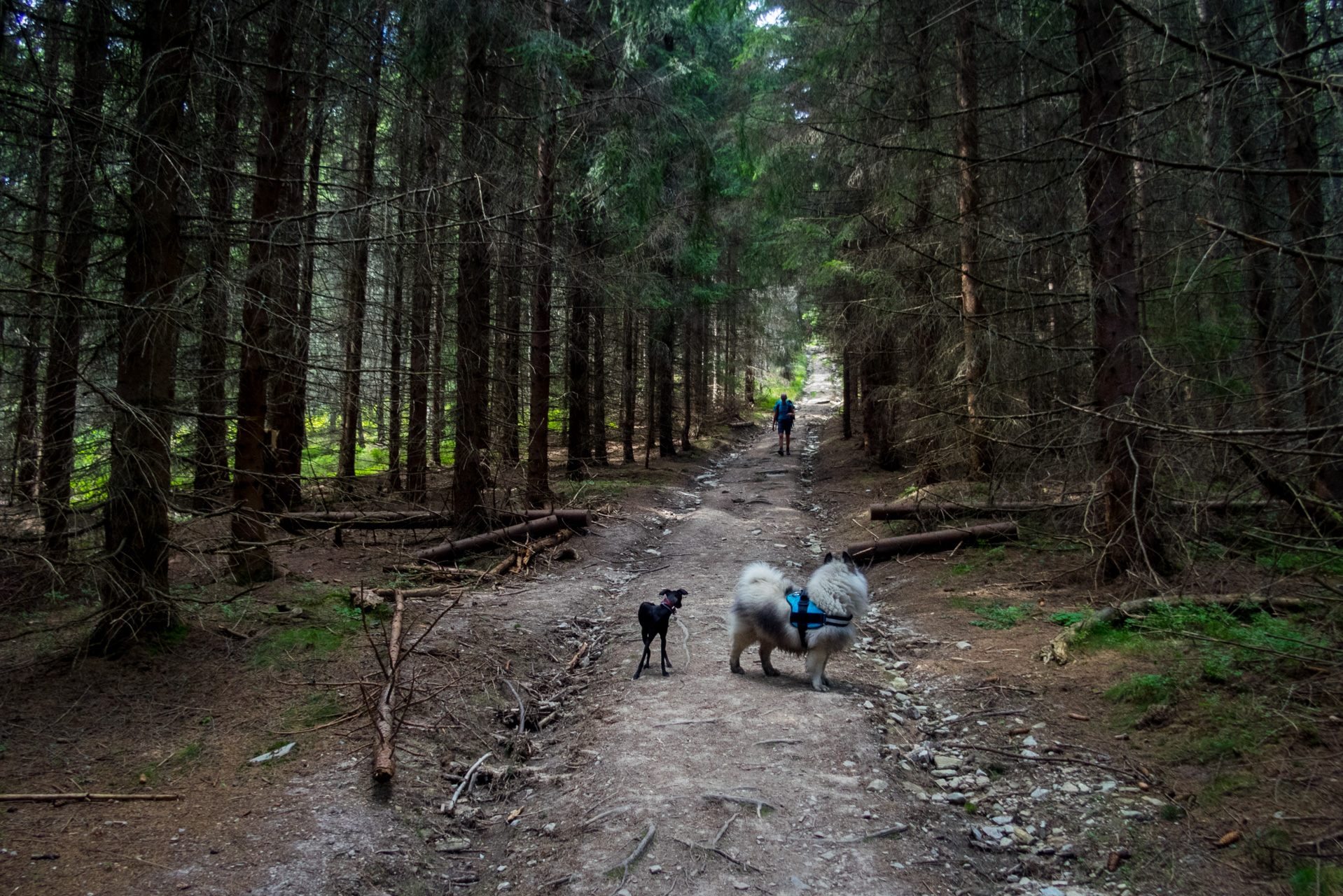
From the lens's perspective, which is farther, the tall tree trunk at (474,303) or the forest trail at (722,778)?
the tall tree trunk at (474,303)

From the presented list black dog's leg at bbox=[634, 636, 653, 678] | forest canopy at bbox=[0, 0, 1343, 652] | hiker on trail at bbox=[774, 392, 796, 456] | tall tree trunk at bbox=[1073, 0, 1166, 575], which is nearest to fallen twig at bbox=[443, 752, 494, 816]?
black dog's leg at bbox=[634, 636, 653, 678]

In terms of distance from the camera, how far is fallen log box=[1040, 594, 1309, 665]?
639 cm

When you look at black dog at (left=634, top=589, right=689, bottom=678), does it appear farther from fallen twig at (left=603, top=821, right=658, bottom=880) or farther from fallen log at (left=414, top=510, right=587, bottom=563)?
fallen log at (left=414, top=510, right=587, bottom=563)

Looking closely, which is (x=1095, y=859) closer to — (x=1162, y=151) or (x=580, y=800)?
(x=580, y=800)

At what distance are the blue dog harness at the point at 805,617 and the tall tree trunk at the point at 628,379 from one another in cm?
1583

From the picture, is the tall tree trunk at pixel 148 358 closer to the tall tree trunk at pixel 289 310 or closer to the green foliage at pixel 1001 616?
the tall tree trunk at pixel 289 310

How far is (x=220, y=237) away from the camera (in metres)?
6.05

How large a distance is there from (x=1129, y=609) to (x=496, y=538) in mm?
8917

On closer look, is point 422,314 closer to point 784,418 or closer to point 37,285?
point 37,285

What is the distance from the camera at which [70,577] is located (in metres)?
5.32

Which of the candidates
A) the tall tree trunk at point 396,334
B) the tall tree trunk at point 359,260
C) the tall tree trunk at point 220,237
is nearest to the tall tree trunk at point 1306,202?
the tall tree trunk at point 396,334

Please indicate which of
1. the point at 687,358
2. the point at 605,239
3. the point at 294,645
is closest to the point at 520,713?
the point at 294,645

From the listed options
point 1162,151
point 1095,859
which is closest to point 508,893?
point 1095,859

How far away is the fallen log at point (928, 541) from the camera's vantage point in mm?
11133
